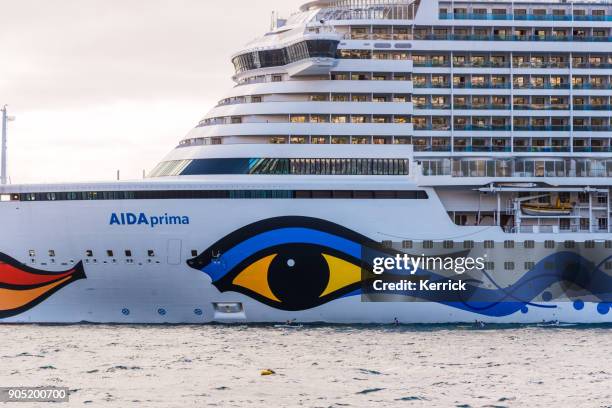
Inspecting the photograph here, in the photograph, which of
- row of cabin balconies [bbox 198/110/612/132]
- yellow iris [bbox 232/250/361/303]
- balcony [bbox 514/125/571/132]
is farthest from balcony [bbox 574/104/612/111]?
yellow iris [bbox 232/250/361/303]

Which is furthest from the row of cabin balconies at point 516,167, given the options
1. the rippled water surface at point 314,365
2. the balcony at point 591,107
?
the rippled water surface at point 314,365

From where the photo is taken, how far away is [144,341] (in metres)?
33.2

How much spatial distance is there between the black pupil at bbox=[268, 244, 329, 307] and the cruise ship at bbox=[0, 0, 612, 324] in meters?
0.05

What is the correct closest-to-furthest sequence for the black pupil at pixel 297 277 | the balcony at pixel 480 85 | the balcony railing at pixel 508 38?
the black pupil at pixel 297 277
the balcony at pixel 480 85
the balcony railing at pixel 508 38

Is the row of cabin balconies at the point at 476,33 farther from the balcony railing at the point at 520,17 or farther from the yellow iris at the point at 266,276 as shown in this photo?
the yellow iris at the point at 266,276

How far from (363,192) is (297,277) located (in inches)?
146

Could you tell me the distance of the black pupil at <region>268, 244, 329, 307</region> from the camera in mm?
35969

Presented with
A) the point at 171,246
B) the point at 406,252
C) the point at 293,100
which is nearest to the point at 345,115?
the point at 293,100

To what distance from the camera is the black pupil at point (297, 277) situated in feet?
118

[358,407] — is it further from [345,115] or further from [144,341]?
[345,115]

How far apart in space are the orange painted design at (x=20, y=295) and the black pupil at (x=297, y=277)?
703cm

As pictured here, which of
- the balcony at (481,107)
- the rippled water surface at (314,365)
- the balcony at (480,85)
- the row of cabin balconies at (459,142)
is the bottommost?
the rippled water surface at (314,365)

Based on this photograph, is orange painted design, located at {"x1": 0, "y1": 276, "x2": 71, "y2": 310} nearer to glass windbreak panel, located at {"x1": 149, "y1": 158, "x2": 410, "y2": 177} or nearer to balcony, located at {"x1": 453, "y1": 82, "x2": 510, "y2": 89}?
glass windbreak panel, located at {"x1": 149, "y1": 158, "x2": 410, "y2": 177}

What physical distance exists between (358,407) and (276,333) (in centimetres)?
1063
